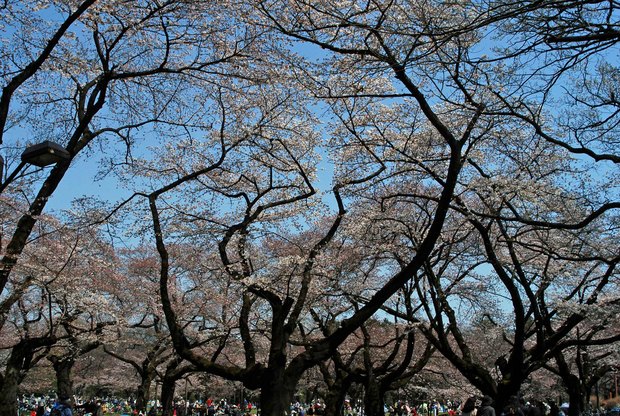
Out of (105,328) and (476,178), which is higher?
(476,178)

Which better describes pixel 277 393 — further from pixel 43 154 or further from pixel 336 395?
pixel 336 395

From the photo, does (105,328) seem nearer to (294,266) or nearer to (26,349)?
(26,349)

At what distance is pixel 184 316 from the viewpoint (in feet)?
73.4

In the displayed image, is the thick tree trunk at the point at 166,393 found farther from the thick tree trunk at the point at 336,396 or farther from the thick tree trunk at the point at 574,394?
the thick tree trunk at the point at 574,394

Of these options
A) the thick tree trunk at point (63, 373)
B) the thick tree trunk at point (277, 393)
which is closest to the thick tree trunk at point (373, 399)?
the thick tree trunk at point (277, 393)

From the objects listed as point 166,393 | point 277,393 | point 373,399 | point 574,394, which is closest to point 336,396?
point 373,399

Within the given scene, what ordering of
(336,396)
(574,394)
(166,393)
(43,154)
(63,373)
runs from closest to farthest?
(43,154), (336,396), (574,394), (166,393), (63,373)

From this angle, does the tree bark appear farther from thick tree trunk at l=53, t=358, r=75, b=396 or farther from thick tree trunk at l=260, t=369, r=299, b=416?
thick tree trunk at l=53, t=358, r=75, b=396

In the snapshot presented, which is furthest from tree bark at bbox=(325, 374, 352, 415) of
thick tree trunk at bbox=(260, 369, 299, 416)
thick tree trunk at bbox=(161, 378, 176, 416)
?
thick tree trunk at bbox=(260, 369, 299, 416)

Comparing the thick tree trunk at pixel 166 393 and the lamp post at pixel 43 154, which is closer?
the lamp post at pixel 43 154

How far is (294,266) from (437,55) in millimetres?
6353

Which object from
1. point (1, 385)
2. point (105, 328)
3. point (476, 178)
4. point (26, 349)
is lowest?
point (1, 385)

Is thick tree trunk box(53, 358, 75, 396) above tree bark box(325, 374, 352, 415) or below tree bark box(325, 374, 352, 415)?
above

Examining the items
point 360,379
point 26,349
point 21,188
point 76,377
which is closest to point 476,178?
point 360,379
